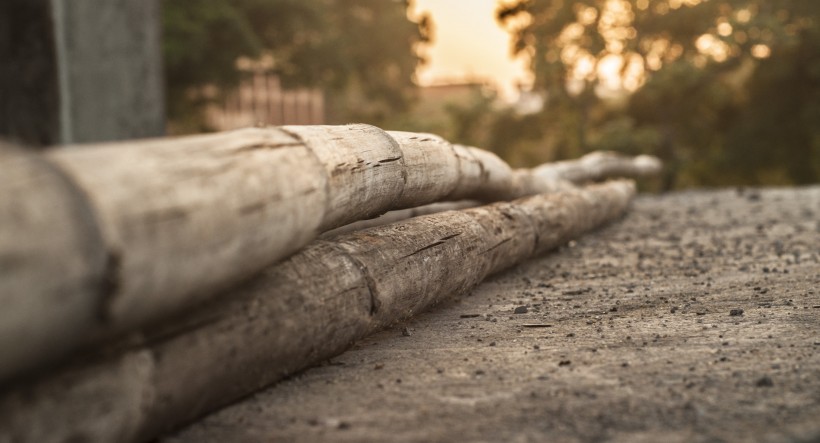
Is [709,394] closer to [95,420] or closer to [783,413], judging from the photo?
[783,413]

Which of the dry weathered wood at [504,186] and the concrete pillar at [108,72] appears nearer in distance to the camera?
the dry weathered wood at [504,186]

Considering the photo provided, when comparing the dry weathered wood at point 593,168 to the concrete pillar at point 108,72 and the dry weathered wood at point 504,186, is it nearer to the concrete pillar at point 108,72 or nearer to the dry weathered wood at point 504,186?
the dry weathered wood at point 504,186

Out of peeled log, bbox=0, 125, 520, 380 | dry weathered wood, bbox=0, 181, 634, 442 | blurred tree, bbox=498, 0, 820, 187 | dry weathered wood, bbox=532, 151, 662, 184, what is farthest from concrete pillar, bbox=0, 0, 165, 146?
blurred tree, bbox=498, 0, 820, 187

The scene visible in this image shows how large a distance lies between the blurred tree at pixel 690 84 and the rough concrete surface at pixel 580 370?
17532 mm

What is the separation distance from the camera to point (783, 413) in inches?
85.7

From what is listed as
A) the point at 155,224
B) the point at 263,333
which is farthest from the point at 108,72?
the point at 155,224

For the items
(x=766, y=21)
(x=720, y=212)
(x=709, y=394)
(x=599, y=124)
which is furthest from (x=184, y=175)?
(x=599, y=124)

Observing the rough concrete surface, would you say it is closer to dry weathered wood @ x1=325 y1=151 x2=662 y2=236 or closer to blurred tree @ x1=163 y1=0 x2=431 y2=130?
dry weathered wood @ x1=325 y1=151 x2=662 y2=236

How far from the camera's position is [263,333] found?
2.45m

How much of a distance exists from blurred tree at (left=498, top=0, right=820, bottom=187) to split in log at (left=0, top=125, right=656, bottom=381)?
19.4 meters

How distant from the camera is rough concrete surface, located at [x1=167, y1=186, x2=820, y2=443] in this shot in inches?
85.8

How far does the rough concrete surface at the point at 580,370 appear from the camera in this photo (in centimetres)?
218

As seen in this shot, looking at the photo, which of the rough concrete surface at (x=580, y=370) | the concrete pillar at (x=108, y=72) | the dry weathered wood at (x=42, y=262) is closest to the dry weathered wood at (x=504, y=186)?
the rough concrete surface at (x=580, y=370)

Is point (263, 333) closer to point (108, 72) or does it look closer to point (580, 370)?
point (580, 370)
